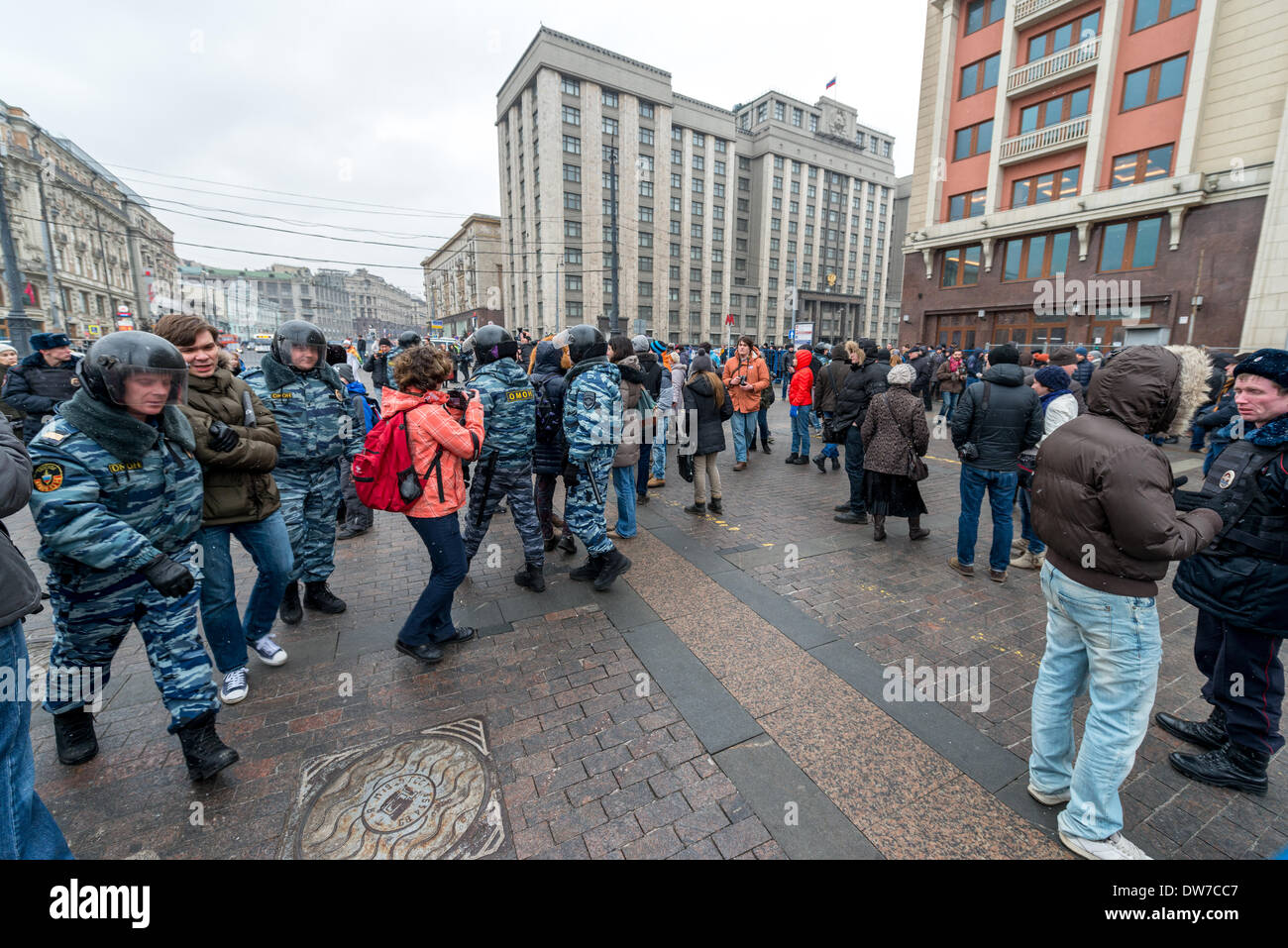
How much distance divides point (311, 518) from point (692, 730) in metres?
3.49

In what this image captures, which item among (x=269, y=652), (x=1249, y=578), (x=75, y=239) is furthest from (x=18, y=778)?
(x=75, y=239)

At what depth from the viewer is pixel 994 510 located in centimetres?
519

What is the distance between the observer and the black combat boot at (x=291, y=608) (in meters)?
4.35

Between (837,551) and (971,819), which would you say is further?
(837,551)

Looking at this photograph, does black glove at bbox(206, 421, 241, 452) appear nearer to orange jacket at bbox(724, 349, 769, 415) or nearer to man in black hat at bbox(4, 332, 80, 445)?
man in black hat at bbox(4, 332, 80, 445)

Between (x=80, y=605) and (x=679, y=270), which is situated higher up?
(x=679, y=270)

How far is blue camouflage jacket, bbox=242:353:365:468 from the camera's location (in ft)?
13.3

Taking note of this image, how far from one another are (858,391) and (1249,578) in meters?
4.83

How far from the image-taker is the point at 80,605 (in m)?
2.49

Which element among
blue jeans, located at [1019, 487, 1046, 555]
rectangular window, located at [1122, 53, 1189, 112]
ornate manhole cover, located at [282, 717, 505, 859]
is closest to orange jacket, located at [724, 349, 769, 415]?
blue jeans, located at [1019, 487, 1046, 555]

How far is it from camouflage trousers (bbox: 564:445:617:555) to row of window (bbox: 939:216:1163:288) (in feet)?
77.1

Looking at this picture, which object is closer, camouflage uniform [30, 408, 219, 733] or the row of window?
camouflage uniform [30, 408, 219, 733]

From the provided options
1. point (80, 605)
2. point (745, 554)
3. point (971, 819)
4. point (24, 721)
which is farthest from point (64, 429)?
point (745, 554)
